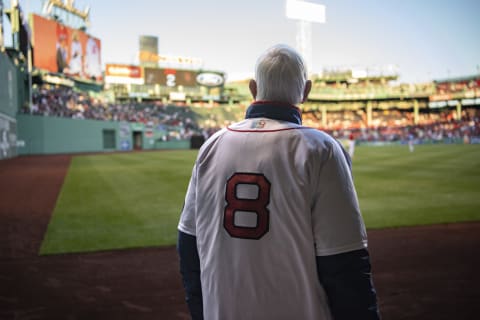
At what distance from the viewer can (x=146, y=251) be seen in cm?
692

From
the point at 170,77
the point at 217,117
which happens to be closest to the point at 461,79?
the point at 217,117

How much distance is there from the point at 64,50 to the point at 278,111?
182 ft

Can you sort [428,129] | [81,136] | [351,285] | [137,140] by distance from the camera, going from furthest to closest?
[428,129], [137,140], [81,136], [351,285]

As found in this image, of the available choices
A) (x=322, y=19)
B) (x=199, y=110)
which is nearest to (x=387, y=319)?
(x=322, y=19)

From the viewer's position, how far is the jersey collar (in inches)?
74.0

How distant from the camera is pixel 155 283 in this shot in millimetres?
5309

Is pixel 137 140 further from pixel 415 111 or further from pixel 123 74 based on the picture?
pixel 415 111

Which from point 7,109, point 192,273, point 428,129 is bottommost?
point 192,273

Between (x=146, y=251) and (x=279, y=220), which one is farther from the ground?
(x=279, y=220)

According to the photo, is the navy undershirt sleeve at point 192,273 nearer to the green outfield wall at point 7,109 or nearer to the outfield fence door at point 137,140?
the green outfield wall at point 7,109

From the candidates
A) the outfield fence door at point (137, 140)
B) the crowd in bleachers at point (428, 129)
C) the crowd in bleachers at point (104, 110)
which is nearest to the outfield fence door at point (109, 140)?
the crowd in bleachers at point (104, 110)

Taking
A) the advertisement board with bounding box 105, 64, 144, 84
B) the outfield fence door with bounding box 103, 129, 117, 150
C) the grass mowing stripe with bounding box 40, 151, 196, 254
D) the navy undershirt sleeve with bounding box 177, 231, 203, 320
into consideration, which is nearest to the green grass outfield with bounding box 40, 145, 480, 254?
the grass mowing stripe with bounding box 40, 151, 196, 254

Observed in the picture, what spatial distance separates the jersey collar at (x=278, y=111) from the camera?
188cm

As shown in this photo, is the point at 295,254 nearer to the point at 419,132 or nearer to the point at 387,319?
the point at 387,319
